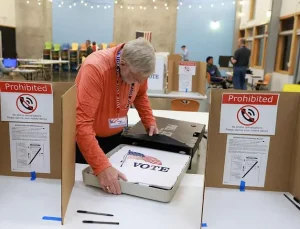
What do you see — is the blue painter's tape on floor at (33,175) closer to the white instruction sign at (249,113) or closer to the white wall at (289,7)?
the white instruction sign at (249,113)

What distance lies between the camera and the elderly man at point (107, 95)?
41.7 inches

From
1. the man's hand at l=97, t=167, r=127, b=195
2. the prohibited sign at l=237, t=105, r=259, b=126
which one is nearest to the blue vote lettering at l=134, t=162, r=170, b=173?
the man's hand at l=97, t=167, r=127, b=195

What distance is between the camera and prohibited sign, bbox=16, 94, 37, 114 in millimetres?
1012

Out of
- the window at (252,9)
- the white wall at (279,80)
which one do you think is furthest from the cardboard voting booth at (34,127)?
the window at (252,9)

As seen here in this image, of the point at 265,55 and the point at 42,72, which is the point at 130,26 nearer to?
the point at 42,72

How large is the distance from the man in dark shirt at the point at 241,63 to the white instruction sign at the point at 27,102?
7252 mm

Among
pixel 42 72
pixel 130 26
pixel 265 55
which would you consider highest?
pixel 130 26

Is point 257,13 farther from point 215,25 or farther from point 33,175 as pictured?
point 33,175

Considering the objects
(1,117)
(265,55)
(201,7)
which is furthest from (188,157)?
(201,7)

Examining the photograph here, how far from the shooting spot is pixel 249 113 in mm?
994

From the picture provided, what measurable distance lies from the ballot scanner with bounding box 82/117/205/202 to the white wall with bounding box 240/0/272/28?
27.1ft

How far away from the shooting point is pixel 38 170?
1.09m

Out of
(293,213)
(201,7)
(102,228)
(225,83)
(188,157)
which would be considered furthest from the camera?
(201,7)

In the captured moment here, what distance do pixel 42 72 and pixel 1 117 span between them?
372 inches
